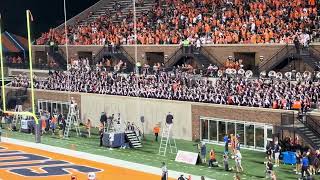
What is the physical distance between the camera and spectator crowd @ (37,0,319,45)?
4128 cm

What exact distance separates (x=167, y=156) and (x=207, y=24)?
15.0 meters

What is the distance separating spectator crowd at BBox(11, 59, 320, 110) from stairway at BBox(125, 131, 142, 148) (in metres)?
4.20

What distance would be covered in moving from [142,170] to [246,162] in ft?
17.1

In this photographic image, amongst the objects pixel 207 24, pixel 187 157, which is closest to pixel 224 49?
pixel 207 24

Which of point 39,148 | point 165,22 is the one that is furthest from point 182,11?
point 39,148

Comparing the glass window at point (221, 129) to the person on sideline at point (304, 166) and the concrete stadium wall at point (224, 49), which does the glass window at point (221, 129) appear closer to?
the concrete stadium wall at point (224, 49)

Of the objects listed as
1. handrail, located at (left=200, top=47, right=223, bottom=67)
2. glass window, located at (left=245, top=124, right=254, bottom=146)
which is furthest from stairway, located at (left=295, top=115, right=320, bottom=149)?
handrail, located at (left=200, top=47, right=223, bottom=67)

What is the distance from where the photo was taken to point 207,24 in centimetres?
4675

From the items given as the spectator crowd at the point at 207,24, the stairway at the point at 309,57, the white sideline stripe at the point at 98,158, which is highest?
the spectator crowd at the point at 207,24

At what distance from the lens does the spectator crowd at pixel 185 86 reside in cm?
3454

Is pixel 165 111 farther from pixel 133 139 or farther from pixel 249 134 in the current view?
pixel 249 134

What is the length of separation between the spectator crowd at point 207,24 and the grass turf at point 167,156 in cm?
865

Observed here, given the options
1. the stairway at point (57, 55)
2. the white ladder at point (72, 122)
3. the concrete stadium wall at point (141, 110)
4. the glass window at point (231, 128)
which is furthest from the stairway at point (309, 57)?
the stairway at point (57, 55)

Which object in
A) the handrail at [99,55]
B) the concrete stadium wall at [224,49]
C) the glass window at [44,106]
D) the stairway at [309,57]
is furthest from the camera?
the handrail at [99,55]
